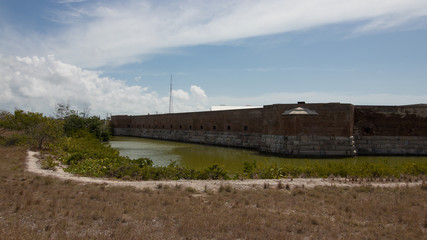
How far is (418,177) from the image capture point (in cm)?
1026

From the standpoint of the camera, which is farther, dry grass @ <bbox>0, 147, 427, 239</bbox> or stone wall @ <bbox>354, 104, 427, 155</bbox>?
stone wall @ <bbox>354, 104, 427, 155</bbox>

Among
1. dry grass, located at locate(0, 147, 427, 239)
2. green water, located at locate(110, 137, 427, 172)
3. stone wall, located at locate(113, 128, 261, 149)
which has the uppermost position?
stone wall, located at locate(113, 128, 261, 149)

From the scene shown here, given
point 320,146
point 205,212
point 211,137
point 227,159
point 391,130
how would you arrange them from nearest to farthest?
point 205,212
point 227,159
point 320,146
point 391,130
point 211,137

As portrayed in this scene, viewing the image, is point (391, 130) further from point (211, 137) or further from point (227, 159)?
point (211, 137)

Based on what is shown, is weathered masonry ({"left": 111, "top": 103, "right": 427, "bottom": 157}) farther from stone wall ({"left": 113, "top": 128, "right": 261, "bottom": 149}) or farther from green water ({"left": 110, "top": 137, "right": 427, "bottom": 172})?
green water ({"left": 110, "top": 137, "right": 427, "bottom": 172})

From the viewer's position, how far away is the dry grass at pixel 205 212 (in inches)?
192

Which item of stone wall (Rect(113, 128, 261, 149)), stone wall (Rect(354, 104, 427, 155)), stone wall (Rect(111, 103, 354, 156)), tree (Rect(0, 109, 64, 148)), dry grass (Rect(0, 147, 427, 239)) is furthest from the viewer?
stone wall (Rect(113, 128, 261, 149))

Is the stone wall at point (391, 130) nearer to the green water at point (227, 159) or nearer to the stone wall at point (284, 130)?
the green water at point (227, 159)

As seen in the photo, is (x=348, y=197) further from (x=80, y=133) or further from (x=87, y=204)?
(x=80, y=133)

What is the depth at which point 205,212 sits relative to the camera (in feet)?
19.7

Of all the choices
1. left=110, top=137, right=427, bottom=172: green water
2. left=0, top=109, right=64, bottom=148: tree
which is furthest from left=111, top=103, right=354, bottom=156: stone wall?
left=0, top=109, right=64, bottom=148: tree

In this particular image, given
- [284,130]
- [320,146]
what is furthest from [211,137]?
[320,146]

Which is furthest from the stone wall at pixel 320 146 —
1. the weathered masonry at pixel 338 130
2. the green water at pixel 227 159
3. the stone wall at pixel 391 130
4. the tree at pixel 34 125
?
the tree at pixel 34 125

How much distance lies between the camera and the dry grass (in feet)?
16.0
